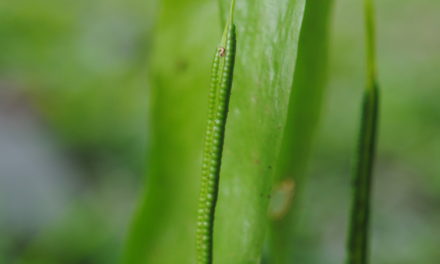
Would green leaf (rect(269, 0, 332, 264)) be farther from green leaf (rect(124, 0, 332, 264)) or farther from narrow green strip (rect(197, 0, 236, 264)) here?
narrow green strip (rect(197, 0, 236, 264))

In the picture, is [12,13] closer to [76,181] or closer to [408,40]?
[76,181]

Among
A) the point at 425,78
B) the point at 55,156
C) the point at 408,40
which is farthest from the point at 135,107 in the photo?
the point at 408,40

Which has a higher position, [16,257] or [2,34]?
[2,34]

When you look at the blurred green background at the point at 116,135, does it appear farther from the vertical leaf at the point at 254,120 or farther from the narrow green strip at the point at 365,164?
the vertical leaf at the point at 254,120

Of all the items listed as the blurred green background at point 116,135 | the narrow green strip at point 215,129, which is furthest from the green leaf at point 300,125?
the blurred green background at point 116,135

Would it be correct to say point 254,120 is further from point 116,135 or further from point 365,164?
point 116,135

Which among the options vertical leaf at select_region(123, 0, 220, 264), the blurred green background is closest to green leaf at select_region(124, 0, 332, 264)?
vertical leaf at select_region(123, 0, 220, 264)
